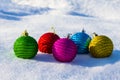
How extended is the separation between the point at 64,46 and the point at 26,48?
0.39 meters

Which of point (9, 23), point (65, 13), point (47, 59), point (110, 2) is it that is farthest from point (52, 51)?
point (110, 2)

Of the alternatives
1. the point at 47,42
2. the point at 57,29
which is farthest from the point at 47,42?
the point at 57,29

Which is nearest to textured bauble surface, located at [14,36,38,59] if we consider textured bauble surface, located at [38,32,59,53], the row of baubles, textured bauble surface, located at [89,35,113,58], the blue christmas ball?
the row of baubles

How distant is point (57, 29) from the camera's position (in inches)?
219

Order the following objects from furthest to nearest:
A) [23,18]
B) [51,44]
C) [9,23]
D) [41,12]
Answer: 1. [41,12]
2. [23,18]
3. [9,23]
4. [51,44]

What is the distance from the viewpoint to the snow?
366cm

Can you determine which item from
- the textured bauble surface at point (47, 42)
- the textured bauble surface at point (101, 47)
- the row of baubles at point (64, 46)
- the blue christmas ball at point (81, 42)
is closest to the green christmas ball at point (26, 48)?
the row of baubles at point (64, 46)

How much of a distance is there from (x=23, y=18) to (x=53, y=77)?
289 centimetres

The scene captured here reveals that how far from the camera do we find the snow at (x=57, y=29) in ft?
12.0

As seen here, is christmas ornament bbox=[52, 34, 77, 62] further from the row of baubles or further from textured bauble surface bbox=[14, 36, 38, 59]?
textured bauble surface bbox=[14, 36, 38, 59]

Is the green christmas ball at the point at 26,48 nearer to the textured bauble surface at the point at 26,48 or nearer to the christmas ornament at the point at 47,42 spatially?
the textured bauble surface at the point at 26,48

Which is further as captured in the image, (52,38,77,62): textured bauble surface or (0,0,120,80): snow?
(52,38,77,62): textured bauble surface

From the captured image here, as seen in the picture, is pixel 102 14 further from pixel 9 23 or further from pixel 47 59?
pixel 47 59

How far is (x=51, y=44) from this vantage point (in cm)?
413
